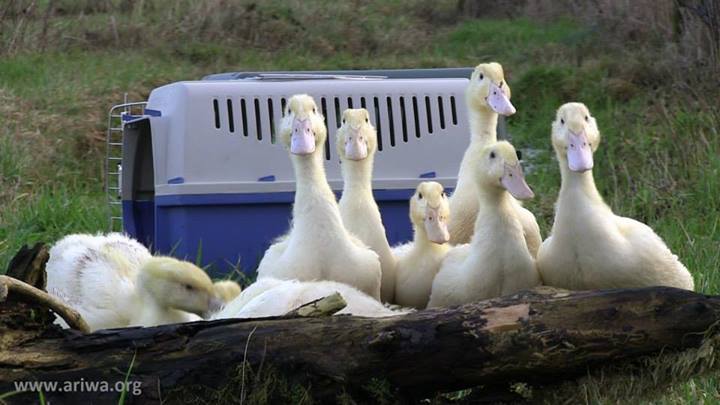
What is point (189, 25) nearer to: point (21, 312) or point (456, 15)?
point (456, 15)

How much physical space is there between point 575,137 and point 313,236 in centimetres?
89

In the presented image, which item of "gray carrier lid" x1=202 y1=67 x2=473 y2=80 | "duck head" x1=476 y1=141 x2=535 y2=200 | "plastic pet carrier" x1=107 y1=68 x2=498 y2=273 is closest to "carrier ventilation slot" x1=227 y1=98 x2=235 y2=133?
"plastic pet carrier" x1=107 y1=68 x2=498 y2=273

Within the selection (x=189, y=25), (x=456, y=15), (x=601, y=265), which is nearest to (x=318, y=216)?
(x=601, y=265)

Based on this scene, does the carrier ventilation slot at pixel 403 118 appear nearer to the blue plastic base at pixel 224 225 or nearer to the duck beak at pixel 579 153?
the blue plastic base at pixel 224 225

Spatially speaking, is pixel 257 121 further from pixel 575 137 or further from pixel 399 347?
pixel 399 347

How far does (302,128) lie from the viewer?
13.9 ft

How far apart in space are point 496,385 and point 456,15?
11718mm

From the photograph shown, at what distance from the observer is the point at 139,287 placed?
13.3 feet

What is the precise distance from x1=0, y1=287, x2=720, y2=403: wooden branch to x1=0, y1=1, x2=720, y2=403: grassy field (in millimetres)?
246

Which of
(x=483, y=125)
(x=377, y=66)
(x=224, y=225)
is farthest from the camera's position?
(x=377, y=66)

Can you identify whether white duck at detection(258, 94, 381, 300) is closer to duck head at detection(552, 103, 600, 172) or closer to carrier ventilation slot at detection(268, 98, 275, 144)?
carrier ventilation slot at detection(268, 98, 275, 144)

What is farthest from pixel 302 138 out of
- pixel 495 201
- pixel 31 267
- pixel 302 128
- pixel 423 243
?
pixel 31 267

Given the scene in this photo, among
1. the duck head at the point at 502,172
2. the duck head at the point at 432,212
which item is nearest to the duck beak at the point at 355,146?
the duck head at the point at 432,212

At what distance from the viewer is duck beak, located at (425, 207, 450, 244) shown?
4.18 metres
